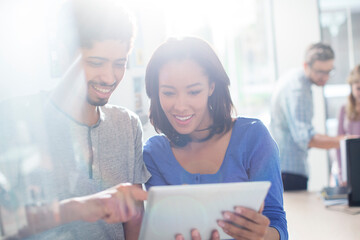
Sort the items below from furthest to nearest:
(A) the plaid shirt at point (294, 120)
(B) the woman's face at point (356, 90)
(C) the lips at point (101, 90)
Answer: (B) the woman's face at point (356, 90) < (A) the plaid shirt at point (294, 120) < (C) the lips at point (101, 90)

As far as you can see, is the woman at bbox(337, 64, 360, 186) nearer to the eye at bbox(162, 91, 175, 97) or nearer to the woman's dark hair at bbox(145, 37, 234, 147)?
the woman's dark hair at bbox(145, 37, 234, 147)

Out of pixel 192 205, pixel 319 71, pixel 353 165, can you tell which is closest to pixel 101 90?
pixel 192 205

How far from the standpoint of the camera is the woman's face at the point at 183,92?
4.62 ft

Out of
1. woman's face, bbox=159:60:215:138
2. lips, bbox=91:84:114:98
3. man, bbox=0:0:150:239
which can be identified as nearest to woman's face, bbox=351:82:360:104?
woman's face, bbox=159:60:215:138

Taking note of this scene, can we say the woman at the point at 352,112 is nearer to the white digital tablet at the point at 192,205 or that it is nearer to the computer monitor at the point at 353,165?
the computer monitor at the point at 353,165

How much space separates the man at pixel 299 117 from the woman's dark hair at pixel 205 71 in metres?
1.26

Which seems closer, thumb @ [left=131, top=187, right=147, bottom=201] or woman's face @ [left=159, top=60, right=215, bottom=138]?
thumb @ [left=131, top=187, right=147, bottom=201]

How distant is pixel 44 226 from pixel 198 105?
0.67 meters

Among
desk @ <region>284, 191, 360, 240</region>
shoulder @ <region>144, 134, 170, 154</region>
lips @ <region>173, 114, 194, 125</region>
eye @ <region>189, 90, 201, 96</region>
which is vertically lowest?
desk @ <region>284, 191, 360, 240</region>

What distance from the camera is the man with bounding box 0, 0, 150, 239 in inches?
43.1

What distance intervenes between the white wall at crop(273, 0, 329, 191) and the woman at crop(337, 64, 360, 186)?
876mm

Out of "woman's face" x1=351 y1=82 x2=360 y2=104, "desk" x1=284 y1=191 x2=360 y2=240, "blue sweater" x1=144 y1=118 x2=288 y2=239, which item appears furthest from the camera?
"woman's face" x1=351 y1=82 x2=360 y2=104

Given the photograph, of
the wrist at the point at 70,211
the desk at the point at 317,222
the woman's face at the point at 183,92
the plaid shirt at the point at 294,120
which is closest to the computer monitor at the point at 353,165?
the desk at the point at 317,222

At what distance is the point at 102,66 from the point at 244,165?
62cm
